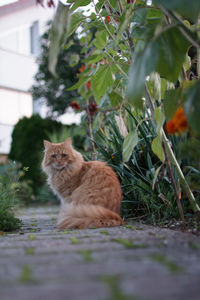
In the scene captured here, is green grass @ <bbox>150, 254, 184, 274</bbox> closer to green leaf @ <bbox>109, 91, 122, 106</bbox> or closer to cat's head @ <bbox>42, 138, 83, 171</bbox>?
green leaf @ <bbox>109, 91, 122, 106</bbox>

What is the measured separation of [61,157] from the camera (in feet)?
11.9

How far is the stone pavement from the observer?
2.93ft

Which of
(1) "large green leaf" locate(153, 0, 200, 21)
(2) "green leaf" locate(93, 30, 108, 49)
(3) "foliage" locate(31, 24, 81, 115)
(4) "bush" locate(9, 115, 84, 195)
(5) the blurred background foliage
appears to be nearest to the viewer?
(1) "large green leaf" locate(153, 0, 200, 21)

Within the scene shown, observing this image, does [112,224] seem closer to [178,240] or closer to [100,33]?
[178,240]

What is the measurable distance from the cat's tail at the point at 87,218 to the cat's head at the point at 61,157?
100 centimetres

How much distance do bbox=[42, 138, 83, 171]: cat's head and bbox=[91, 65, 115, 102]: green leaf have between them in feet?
3.75

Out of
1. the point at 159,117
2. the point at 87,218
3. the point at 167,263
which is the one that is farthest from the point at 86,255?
the point at 87,218

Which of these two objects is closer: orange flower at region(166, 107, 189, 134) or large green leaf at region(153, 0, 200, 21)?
large green leaf at region(153, 0, 200, 21)

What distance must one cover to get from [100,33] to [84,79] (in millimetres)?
341

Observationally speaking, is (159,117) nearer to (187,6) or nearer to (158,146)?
(158,146)

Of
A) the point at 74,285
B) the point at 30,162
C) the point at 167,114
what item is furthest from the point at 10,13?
the point at 74,285

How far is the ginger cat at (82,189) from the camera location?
95.7 inches

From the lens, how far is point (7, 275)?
1083 millimetres

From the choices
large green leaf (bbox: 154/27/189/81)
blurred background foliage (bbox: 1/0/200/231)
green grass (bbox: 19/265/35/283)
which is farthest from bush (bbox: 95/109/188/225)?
green grass (bbox: 19/265/35/283)
